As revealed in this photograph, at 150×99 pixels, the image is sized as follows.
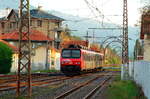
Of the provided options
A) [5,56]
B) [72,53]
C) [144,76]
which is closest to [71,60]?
[72,53]

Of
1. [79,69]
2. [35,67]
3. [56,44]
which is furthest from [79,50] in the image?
[56,44]

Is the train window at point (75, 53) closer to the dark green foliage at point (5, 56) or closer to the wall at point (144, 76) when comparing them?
the dark green foliage at point (5, 56)

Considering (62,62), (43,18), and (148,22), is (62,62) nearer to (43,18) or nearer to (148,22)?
(148,22)

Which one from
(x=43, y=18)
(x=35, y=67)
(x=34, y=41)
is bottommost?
(x=35, y=67)

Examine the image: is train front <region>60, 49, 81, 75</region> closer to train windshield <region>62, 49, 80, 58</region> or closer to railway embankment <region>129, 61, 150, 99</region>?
train windshield <region>62, 49, 80, 58</region>

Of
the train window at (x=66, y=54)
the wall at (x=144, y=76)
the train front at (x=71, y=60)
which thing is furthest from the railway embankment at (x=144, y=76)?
the train window at (x=66, y=54)

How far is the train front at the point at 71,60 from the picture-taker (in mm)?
41406

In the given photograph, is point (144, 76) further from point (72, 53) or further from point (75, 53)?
point (72, 53)

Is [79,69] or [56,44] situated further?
[56,44]

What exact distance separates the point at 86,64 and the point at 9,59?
8.84 meters

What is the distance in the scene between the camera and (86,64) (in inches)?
1775

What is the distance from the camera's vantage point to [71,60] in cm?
4162

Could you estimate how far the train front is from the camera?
136 feet

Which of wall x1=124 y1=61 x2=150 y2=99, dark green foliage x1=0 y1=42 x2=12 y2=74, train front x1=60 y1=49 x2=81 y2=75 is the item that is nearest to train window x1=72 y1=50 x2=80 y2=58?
train front x1=60 y1=49 x2=81 y2=75
